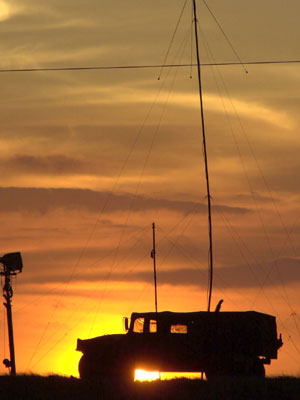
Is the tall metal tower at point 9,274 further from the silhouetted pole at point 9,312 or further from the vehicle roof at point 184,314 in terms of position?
the vehicle roof at point 184,314

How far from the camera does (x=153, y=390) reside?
39.2 meters

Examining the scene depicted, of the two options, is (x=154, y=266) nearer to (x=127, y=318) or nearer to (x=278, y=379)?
(x=127, y=318)

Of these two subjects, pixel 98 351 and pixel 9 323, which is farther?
pixel 9 323

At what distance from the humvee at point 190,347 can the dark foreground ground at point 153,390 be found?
489cm

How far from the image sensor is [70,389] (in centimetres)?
3953

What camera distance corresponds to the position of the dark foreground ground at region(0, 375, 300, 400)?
3834cm

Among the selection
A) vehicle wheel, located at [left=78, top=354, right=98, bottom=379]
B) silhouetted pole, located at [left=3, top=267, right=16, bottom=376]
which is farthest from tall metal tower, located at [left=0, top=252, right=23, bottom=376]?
vehicle wheel, located at [left=78, top=354, right=98, bottom=379]

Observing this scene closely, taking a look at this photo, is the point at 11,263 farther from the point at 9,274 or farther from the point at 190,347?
the point at 190,347

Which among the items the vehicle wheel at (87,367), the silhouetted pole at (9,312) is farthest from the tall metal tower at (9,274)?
the vehicle wheel at (87,367)

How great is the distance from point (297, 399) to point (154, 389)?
498 cm

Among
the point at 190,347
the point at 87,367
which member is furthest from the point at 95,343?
the point at 190,347

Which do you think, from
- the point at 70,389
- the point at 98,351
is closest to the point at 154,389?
the point at 70,389

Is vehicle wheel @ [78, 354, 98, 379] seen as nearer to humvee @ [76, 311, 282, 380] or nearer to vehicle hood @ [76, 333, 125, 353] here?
humvee @ [76, 311, 282, 380]

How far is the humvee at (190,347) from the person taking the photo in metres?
46.0
